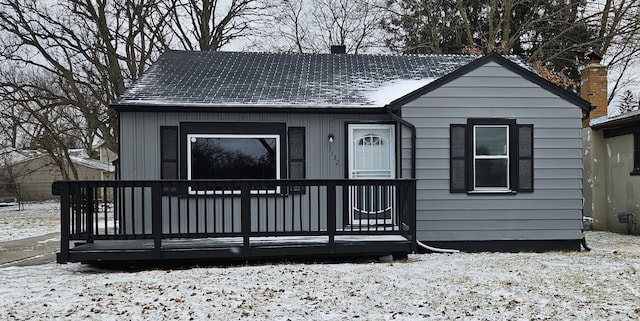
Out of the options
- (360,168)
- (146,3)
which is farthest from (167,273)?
(146,3)

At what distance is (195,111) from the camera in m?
8.76

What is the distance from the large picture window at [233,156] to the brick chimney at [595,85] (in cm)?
882

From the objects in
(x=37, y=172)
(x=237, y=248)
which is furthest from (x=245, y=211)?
(x=37, y=172)

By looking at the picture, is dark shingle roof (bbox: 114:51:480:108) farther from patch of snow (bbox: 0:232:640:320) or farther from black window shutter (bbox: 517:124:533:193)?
patch of snow (bbox: 0:232:640:320)

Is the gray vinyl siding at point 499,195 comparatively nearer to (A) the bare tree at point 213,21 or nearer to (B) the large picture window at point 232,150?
(B) the large picture window at point 232,150

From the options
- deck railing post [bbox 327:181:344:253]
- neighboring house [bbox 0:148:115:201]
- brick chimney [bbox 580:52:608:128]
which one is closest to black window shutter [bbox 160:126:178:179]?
deck railing post [bbox 327:181:344:253]

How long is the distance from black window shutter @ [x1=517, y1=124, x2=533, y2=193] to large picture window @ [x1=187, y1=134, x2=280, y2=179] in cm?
393

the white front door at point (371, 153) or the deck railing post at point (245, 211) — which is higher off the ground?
the white front door at point (371, 153)

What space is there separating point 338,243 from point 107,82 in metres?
15.7

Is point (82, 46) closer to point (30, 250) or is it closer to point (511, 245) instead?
point (30, 250)

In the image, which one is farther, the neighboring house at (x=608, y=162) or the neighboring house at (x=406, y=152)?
the neighboring house at (x=608, y=162)

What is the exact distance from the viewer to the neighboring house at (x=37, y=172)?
32.7 m

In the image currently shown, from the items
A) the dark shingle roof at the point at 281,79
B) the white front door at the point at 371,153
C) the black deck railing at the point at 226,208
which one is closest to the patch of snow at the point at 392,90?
the dark shingle roof at the point at 281,79

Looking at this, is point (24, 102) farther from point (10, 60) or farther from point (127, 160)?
point (127, 160)
